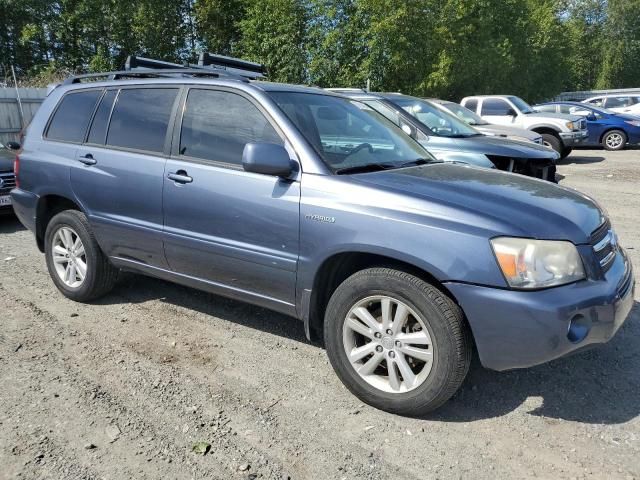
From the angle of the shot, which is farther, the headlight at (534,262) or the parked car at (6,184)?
the parked car at (6,184)

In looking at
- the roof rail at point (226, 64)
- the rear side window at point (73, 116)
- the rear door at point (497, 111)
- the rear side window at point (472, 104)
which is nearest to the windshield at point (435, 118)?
the roof rail at point (226, 64)

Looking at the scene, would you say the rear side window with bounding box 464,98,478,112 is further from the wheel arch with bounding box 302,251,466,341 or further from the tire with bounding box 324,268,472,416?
the tire with bounding box 324,268,472,416

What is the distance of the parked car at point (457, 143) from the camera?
751 cm

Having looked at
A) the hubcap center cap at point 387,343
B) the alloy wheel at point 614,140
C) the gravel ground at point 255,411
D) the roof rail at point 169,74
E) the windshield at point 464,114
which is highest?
the roof rail at point 169,74

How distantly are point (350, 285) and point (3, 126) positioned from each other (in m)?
13.7

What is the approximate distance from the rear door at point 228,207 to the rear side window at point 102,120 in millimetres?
841

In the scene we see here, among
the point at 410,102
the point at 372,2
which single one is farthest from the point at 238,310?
the point at 372,2

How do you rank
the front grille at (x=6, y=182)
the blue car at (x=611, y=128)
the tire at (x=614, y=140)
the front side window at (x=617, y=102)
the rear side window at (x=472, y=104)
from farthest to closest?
the front side window at (x=617, y=102)
the tire at (x=614, y=140)
the blue car at (x=611, y=128)
the rear side window at (x=472, y=104)
the front grille at (x=6, y=182)

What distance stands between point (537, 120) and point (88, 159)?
13.3m

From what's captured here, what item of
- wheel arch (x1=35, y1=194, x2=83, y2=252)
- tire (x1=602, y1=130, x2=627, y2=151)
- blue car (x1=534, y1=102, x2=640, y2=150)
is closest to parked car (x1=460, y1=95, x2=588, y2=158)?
blue car (x1=534, y1=102, x2=640, y2=150)

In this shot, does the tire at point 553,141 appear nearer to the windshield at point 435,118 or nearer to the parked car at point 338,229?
the windshield at point 435,118

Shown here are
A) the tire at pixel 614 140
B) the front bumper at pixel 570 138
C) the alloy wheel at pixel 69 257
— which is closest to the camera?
the alloy wheel at pixel 69 257

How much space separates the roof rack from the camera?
4121 mm

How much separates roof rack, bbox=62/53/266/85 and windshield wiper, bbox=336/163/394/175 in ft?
3.55
